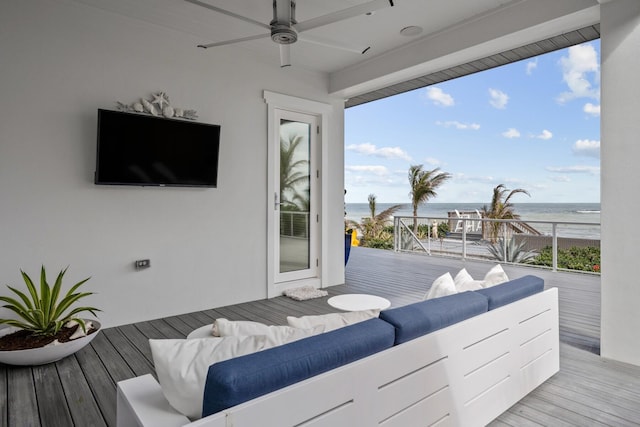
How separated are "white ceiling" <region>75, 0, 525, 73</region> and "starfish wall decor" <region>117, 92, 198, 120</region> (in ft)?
2.21

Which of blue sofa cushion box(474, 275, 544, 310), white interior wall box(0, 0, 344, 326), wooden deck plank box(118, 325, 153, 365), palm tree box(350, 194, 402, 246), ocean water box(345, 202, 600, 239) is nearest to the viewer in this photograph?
blue sofa cushion box(474, 275, 544, 310)

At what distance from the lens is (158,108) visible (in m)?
3.49

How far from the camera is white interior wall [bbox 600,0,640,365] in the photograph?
8.43 ft

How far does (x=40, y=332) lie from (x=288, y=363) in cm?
246

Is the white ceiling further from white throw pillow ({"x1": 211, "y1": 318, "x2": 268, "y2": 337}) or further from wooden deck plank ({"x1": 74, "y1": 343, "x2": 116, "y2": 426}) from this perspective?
wooden deck plank ({"x1": 74, "y1": 343, "x2": 116, "y2": 426})

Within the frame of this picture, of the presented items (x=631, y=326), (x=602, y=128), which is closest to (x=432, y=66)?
(x=602, y=128)

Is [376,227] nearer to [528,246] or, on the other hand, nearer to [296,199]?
[528,246]

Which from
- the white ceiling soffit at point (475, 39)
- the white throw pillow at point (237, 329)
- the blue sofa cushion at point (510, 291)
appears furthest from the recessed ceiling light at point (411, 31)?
the white throw pillow at point (237, 329)

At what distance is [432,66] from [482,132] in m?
21.2

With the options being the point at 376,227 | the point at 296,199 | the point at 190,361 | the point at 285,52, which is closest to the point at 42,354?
the point at 190,361

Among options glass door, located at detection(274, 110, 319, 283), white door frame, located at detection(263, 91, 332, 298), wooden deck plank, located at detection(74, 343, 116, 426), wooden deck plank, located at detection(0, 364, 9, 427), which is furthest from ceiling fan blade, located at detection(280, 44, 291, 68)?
wooden deck plank, located at detection(0, 364, 9, 427)

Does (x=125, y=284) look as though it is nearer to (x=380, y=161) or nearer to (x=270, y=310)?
(x=270, y=310)

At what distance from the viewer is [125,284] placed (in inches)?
134

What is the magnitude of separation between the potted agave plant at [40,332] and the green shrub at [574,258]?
6913 millimetres
